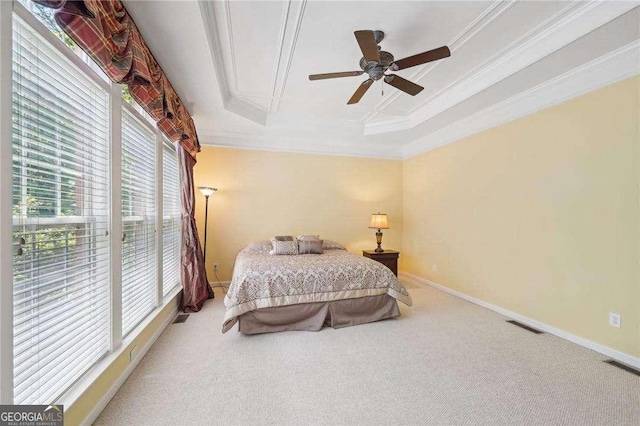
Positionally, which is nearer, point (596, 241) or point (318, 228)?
point (596, 241)

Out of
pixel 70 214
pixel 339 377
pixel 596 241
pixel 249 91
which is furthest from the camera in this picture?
pixel 249 91

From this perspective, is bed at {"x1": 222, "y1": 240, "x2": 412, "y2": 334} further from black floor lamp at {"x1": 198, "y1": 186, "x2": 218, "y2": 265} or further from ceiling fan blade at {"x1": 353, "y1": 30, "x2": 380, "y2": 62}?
ceiling fan blade at {"x1": 353, "y1": 30, "x2": 380, "y2": 62}

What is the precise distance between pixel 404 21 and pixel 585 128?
6.86 ft

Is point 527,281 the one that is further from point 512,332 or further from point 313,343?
point 313,343

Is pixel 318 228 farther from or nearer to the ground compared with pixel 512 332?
farther from the ground

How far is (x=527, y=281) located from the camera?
9.71 ft

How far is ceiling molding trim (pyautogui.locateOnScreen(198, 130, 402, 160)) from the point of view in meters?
4.30

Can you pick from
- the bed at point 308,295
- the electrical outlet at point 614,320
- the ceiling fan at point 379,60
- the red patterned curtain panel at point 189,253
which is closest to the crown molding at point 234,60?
the ceiling fan at point 379,60

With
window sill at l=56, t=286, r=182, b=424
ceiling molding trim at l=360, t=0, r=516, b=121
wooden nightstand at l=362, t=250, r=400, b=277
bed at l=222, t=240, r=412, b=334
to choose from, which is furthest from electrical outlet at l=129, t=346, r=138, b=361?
ceiling molding trim at l=360, t=0, r=516, b=121

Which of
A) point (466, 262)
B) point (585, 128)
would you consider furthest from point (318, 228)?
point (585, 128)

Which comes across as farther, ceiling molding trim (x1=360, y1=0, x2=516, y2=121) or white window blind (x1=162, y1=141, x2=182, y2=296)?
white window blind (x1=162, y1=141, x2=182, y2=296)

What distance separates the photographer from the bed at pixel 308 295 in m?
2.63

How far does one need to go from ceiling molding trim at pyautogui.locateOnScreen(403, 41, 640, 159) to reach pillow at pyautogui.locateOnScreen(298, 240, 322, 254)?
271 centimetres

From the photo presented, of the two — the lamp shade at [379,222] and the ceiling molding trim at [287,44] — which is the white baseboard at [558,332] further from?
the ceiling molding trim at [287,44]
